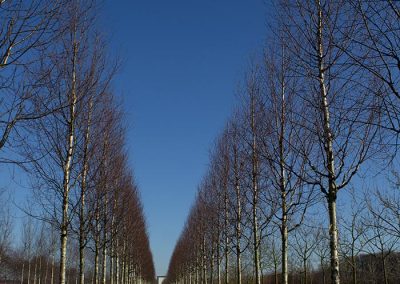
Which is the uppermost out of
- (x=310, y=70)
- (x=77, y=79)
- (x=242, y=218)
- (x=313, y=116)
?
(x=77, y=79)

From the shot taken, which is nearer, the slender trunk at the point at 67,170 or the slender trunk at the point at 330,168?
the slender trunk at the point at 330,168

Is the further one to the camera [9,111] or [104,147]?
[104,147]

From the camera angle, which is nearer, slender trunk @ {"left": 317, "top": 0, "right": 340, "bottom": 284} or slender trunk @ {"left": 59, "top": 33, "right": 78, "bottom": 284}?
slender trunk @ {"left": 317, "top": 0, "right": 340, "bottom": 284}

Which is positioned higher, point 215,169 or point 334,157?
point 215,169

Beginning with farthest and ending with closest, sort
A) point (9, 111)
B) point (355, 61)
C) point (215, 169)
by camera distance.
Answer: point (215, 169) → point (355, 61) → point (9, 111)

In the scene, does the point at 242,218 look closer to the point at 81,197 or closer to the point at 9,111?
the point at 81,197

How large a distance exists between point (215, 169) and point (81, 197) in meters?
8.32

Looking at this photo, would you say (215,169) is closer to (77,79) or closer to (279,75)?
(279,75)

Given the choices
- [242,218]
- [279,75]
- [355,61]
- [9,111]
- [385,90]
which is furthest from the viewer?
[242,218]

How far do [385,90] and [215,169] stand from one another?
13.3m

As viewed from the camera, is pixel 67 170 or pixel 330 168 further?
pixel 67 170

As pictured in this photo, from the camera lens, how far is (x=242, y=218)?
15016 mm

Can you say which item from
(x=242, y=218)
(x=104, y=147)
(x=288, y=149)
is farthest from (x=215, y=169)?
(x=288, y=149)

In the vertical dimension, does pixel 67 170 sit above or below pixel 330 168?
above
